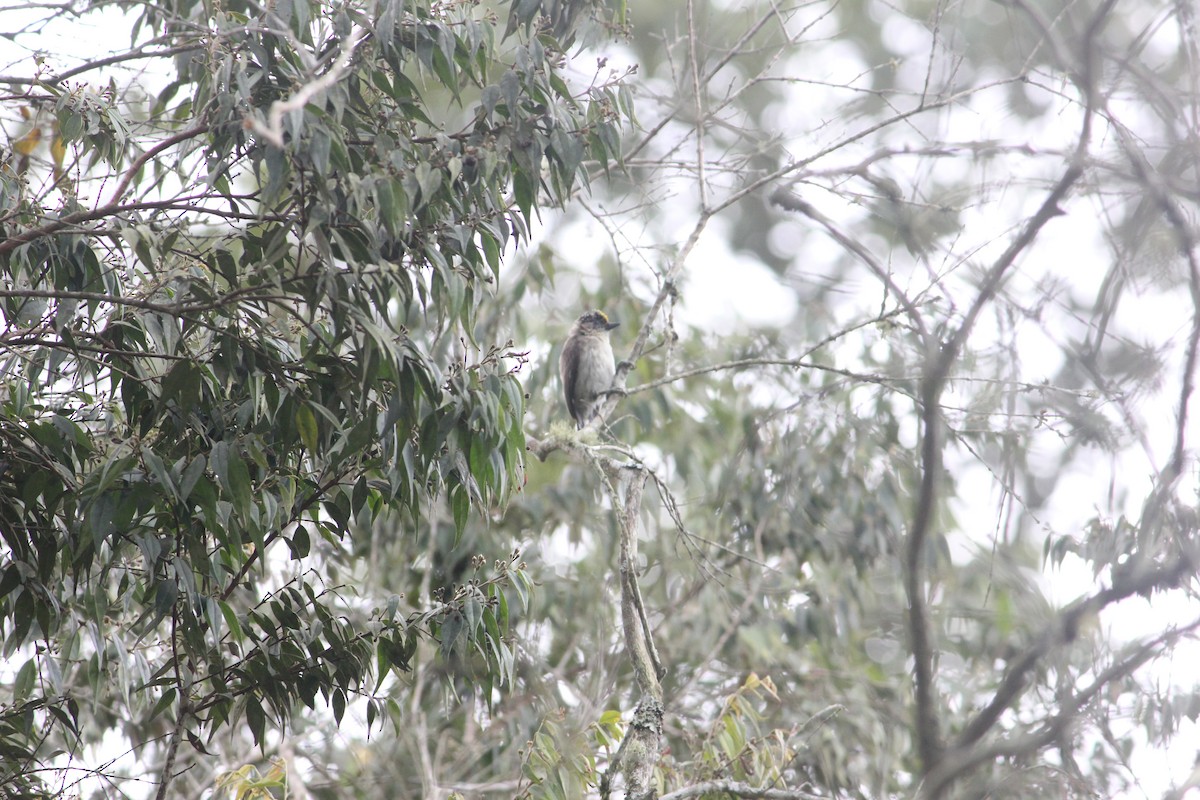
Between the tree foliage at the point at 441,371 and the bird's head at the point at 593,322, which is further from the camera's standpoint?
the bird's head at the point at 593,322

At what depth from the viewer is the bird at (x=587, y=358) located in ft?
27.7

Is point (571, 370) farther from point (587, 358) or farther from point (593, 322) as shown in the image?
point (593, 322)

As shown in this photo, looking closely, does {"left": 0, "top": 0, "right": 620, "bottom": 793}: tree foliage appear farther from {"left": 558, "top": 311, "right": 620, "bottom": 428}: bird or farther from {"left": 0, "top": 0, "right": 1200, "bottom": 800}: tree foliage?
{"left": 558, "top": 311, "right": 620, "bottom": 428}: bird

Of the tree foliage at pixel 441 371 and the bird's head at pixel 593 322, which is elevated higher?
the bird's head at pixel 593 322

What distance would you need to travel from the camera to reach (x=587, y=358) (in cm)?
857

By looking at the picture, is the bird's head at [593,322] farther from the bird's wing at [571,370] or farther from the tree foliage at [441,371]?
the tree foliage at [441,371]

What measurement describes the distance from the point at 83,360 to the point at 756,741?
116 inches

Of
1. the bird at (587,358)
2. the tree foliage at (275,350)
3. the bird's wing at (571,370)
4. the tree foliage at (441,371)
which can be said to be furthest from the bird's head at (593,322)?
the tree foliage at (275,350)

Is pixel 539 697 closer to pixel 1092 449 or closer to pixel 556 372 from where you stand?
pixel 556 372

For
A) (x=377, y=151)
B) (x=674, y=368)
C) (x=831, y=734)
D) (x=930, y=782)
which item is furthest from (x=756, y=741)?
(x=674, y=368)

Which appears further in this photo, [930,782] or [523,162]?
[523,162]

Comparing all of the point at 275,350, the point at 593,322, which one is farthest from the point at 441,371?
the point at 593,322

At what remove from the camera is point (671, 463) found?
8.17 m

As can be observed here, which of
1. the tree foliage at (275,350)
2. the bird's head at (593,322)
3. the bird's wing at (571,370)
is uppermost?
the bird's head at (593,322)
